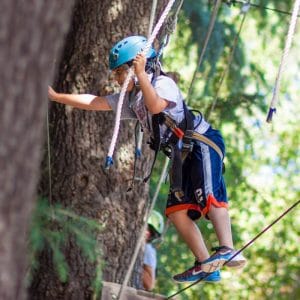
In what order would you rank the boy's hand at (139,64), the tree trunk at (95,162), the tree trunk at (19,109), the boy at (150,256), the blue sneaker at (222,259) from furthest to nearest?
the boy at (150,256), the tree trunk at (95,162), the blue sneaker at (222,259), the boy's hand at (139,64), the tree trunk at (19,109)

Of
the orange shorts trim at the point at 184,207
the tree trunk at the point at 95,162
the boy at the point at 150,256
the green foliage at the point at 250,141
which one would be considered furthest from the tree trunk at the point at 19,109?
the green foliage at the point at 250,141

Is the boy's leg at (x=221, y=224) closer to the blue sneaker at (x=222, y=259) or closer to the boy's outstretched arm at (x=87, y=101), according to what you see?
the blue sneaker at (x=222, y=259)

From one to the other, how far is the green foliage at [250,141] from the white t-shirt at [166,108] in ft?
11.4

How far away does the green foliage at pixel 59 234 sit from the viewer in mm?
5527

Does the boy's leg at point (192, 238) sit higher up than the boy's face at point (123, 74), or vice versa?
the boy's face at point (123, 74)

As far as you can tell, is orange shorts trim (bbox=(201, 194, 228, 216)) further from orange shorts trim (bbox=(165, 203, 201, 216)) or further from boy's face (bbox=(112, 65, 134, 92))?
boy's face (bbox=(112, 65, 134, 92))

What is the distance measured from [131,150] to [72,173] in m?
0.39

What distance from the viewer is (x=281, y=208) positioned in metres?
16.0

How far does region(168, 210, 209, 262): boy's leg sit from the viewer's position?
646cm

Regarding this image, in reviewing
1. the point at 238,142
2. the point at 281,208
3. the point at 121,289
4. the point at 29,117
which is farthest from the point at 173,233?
the point at 29,117

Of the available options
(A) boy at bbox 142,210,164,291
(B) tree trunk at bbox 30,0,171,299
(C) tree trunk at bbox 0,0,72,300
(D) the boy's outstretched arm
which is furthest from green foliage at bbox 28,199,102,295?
(C) tree trunk at bbox 0,0,72,300

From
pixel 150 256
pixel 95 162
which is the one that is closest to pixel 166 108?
pixel 95 162

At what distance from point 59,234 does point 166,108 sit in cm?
Result: 85

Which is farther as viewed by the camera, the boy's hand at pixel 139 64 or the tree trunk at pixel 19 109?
the boy's hand at pixel 139 64
